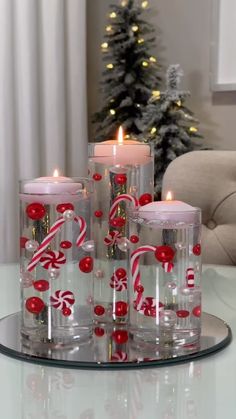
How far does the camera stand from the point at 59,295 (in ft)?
2.59

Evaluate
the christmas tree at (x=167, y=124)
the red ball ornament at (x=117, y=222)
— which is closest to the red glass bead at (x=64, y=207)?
the red ball ornament at (x=117, y=222)

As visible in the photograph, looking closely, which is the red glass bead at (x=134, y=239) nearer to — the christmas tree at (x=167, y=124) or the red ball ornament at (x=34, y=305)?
the red ball ornament at (x=34, y=305)

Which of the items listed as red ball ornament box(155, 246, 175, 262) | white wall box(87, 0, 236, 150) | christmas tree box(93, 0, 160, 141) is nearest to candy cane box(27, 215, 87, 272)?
red ball ornament box(155, 246, 175, 262)

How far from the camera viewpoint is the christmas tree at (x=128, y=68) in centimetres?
287

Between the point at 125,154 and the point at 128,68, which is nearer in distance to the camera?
the point at 125,154

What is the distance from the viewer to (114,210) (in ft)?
2.92

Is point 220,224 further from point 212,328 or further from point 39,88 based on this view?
point 39,88

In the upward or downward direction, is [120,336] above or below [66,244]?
below

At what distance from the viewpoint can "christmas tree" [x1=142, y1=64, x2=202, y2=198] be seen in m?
2.68

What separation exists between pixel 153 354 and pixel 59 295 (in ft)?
0.42

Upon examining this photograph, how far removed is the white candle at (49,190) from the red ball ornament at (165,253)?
12 cm

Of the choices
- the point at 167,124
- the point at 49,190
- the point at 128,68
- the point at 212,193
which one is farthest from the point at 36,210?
the point at 128,68

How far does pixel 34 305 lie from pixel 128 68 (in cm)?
223

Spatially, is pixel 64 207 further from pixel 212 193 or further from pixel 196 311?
pixel 212 193
